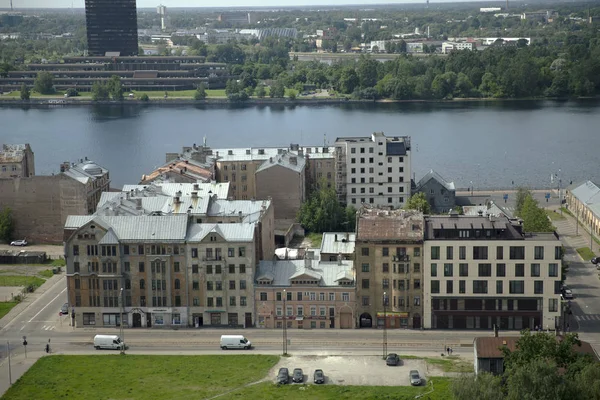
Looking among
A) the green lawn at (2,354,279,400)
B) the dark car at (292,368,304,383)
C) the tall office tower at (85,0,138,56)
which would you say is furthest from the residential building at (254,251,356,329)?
the tall office tower at (85,0,138,56)

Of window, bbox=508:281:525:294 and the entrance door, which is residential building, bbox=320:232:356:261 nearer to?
window, bbox=508:281:525:294

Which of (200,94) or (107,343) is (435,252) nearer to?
(107,343)

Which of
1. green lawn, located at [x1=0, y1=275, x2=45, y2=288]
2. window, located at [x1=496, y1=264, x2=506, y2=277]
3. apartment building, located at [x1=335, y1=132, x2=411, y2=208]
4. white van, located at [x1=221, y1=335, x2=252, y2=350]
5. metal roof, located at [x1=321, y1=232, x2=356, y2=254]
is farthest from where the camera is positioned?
apartment building, located at [x1=335, y1=132, x2=411, y2=208]

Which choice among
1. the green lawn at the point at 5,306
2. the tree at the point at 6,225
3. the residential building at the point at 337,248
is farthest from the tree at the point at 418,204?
the green lawn at the point at 5,306

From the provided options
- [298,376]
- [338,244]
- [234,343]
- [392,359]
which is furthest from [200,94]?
[298,376]

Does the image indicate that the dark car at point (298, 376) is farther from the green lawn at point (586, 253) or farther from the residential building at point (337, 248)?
the green lawn at point (586, 253)
